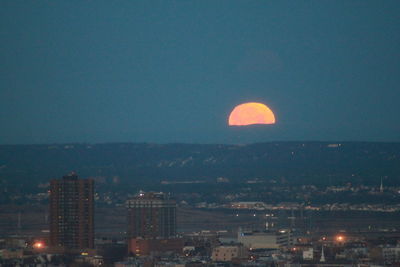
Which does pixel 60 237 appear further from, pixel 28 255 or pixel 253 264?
pixel 253 264

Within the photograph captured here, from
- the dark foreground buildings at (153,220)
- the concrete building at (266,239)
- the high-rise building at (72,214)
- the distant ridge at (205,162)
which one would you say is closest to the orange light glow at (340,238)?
the concrete building at (266,239)

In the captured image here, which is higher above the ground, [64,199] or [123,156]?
[123,156]

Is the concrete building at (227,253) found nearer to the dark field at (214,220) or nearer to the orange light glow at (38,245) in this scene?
the orange light glow at (38,245)

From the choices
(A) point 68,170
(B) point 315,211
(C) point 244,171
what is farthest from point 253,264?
(C) point 244,171

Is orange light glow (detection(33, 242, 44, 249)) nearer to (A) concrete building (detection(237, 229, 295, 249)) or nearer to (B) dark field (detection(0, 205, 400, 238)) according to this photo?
(A) concrete building (detection(237, 229, 295, 249))

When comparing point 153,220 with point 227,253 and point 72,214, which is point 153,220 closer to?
point 72,214

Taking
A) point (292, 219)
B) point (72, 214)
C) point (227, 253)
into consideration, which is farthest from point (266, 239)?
point (292, 219)
